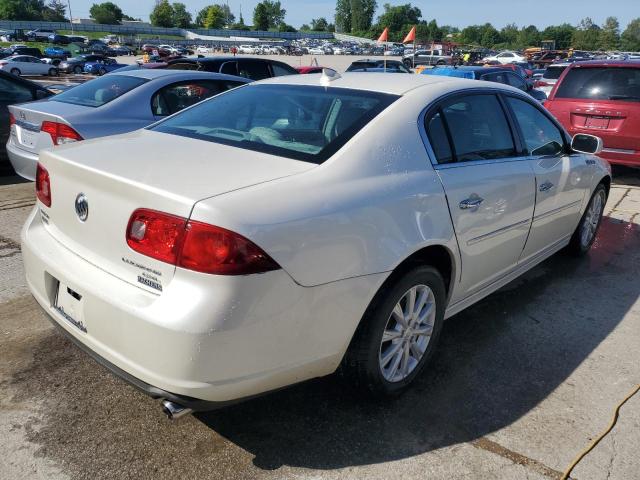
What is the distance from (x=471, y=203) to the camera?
2.98 metres

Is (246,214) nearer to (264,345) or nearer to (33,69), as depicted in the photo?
(264,345)

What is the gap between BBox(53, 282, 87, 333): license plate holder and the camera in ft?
7.66

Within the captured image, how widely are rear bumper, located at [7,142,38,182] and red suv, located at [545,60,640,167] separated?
6.69 m

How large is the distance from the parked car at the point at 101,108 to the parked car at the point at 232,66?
3578 mm

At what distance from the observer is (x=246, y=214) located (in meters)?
2.03

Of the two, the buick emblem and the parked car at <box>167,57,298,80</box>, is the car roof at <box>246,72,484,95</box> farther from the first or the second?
the parked car at <box>167,57,298,80</box>

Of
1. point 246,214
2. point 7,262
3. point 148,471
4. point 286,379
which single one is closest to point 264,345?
point 286,379

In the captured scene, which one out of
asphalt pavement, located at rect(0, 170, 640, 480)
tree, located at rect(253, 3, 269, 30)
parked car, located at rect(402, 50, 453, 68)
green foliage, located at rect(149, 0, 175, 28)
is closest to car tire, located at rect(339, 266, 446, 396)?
asphalt pavement, located at rect(0, 170, 640, 480)

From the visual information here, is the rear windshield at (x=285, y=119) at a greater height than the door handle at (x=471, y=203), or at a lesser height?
greater

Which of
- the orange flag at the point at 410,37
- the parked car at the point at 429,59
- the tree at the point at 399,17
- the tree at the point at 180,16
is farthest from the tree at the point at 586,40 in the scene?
the orange flag at the point at 410,37

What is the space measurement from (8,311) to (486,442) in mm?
2960

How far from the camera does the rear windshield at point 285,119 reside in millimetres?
2668

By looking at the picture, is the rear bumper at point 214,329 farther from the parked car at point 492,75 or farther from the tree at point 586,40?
the tree at point 586,40

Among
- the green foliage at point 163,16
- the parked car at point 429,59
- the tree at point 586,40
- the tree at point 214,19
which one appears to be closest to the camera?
the parked car at point 429,59
